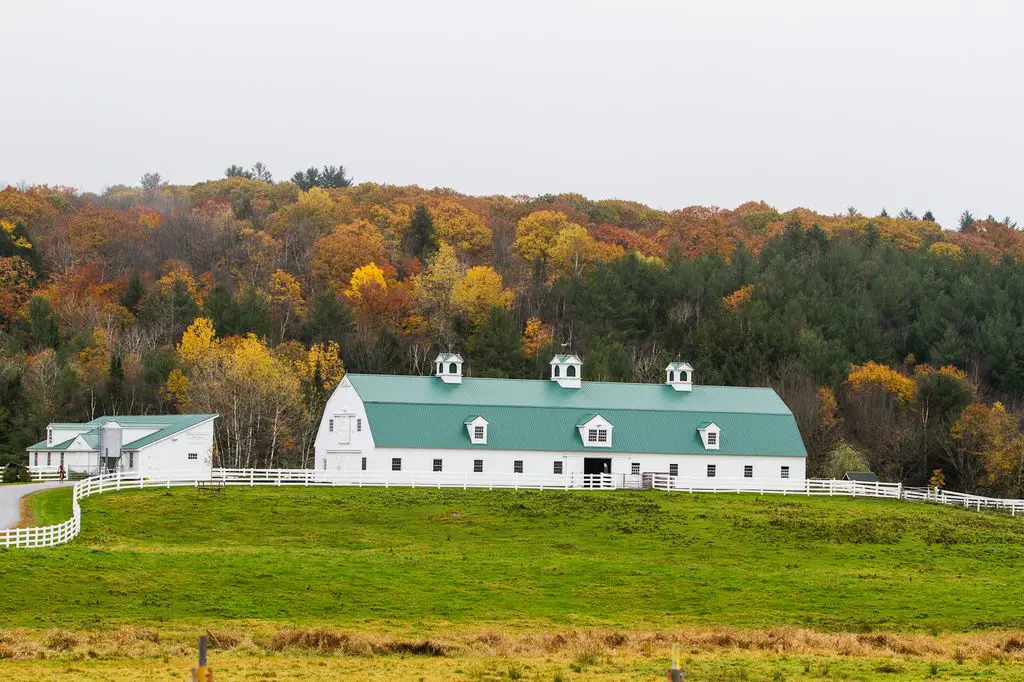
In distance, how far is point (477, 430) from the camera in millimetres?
72938

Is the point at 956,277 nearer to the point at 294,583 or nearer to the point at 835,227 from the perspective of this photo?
the point at 835,227

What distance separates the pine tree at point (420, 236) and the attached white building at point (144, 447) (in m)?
56.6

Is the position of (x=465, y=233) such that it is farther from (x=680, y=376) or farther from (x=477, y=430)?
(x=477, y=430)

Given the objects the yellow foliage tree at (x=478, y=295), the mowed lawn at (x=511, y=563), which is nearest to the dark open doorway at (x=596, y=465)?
the mowed lawn at (x=511, y=563)

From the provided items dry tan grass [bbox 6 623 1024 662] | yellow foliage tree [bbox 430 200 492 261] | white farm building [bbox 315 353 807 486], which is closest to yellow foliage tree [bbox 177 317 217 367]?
white farm building [bbox 315 353 807 486]

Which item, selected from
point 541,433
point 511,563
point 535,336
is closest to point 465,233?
point 535,336

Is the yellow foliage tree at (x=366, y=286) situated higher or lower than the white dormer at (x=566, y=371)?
higher

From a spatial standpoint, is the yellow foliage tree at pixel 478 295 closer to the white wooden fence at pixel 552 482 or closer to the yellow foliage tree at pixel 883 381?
the yellow foliage tree at pixel 883 381

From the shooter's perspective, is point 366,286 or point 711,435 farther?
Result: point 366,286

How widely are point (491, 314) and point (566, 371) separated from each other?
23.8 m

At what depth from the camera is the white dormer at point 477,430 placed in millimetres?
72688

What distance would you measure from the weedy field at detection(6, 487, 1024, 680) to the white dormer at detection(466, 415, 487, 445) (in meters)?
8.01

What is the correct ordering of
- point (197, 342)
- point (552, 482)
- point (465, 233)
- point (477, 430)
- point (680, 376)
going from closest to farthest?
point (552, 482) < point (477, 430) < point (680, 376) < point (197, 342) < point (465, 233)

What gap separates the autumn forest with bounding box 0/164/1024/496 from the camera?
89562 millimetres
